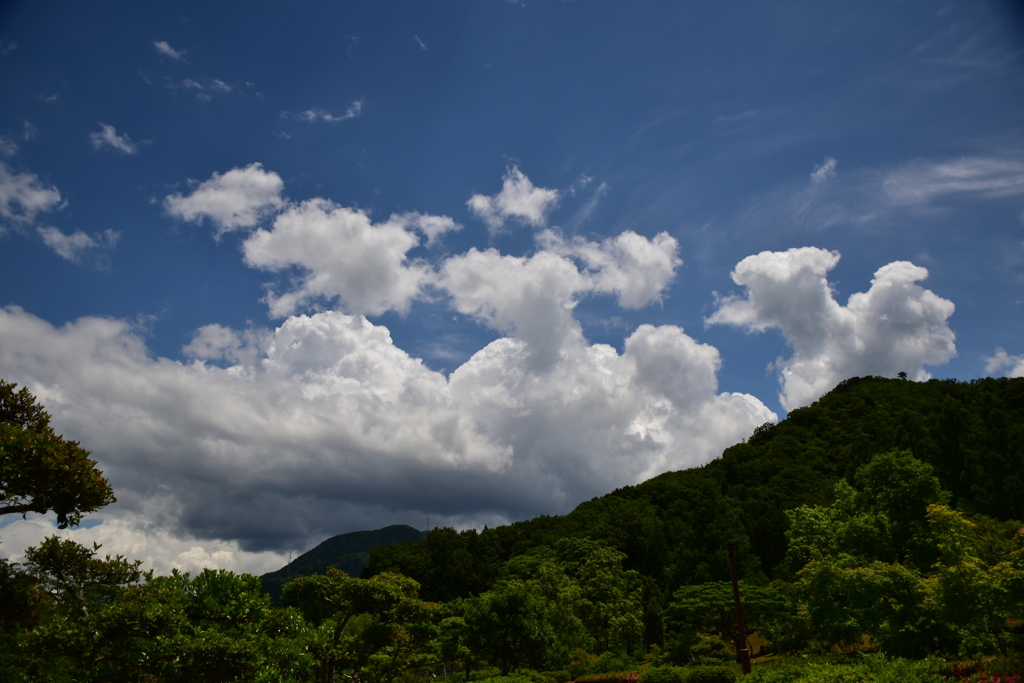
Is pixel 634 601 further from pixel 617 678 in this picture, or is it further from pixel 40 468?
pixel 40 468

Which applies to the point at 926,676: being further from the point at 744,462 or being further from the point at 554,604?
the point at 744,462

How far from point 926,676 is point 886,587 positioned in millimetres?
7124

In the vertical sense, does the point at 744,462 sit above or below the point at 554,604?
above

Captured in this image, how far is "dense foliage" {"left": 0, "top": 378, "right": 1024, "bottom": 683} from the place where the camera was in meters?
10.6

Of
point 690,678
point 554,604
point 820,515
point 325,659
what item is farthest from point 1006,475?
point 325,659

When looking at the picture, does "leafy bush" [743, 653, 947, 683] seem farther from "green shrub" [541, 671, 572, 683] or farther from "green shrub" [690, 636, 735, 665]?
"green shrub" [541, 671, 572, 683]

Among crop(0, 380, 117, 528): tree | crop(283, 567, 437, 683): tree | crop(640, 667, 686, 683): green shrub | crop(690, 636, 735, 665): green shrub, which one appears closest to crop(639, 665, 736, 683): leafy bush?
crop(640, 667, 686, 683): green shrub

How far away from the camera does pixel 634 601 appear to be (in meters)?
41.5

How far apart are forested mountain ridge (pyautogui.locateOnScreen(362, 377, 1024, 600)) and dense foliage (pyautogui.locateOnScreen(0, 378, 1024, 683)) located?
24cm

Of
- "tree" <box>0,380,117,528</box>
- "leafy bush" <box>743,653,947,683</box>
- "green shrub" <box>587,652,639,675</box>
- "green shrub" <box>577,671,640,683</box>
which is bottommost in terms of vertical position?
"green shrub" <box>587,652,639,675</box>

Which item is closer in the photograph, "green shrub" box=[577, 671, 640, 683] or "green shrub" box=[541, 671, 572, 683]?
"green shrub" box=[577, 671, 640, 683]

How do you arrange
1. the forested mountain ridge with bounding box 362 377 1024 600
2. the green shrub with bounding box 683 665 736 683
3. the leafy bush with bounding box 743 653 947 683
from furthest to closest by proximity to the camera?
the forested mountain ridge with bounding box 362 377 1024 600
the green shrub with bounding box 683 665 736 683
the leafy bush with bounding box 743 653 947 683

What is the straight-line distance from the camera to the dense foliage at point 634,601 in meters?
10.6

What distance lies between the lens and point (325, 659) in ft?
52.2
